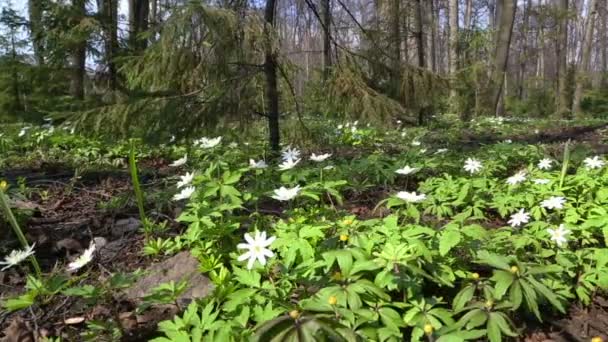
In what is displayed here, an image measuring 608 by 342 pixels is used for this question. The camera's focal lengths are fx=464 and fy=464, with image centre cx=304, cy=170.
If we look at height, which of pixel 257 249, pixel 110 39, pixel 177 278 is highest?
pixel 110 39

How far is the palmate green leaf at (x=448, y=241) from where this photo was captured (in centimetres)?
197

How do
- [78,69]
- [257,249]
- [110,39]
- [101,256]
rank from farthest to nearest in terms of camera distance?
[78,69]
[110,39]
[101,256]
[257,249]

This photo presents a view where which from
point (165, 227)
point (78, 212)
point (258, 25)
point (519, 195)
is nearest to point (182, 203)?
point (165, 227)

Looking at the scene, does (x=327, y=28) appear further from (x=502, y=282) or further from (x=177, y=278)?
(x=502, y=282)

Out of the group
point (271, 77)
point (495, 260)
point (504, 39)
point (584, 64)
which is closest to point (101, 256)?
point (495, 260)

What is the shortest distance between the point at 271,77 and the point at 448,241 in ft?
9.89

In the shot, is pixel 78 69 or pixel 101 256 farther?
pixel 78 69

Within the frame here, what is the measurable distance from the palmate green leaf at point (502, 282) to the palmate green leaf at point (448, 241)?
0.68 ft

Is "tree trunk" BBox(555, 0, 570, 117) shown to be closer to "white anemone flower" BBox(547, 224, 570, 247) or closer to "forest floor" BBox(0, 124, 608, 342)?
"forest floor" BBox(0, 124, 608, 342)

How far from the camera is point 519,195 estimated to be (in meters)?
3.04

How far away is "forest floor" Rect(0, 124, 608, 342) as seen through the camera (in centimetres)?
199

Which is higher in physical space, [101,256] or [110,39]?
[110,39]

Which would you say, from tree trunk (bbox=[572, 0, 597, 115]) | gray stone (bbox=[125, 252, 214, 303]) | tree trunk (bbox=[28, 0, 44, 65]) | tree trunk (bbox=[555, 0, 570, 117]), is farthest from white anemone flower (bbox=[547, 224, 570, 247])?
tree trunk (bbox=[555, 0, 570, 117])

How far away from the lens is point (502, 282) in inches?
71.4
